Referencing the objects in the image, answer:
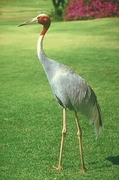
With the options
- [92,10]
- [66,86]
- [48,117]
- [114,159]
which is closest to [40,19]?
[66,86]

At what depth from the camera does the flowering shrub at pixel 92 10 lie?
26750 mm

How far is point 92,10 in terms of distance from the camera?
90.7 ft

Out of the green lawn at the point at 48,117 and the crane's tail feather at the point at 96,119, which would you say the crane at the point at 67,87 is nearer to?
the crane's tail feather at the point at 96,119

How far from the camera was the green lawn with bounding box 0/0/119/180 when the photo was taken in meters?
5.15

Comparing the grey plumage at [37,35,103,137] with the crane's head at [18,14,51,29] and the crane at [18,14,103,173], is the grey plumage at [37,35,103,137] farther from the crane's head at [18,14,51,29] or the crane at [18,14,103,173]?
the crane's head at [18,14,51,29]

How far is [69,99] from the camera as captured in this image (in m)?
4.96

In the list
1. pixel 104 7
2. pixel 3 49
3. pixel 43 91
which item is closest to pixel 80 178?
pixel 43 91

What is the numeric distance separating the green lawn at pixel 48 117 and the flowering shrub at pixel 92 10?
10.8 metres

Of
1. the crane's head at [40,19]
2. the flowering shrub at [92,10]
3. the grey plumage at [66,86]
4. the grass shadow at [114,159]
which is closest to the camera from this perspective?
the grey plumage at [66,86]

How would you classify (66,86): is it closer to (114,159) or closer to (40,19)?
(40,19)

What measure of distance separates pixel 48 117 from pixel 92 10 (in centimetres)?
2140

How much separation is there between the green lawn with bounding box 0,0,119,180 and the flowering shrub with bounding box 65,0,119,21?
10.8 metres

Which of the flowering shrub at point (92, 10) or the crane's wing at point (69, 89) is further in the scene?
the flowering shrub at point (92, 10)

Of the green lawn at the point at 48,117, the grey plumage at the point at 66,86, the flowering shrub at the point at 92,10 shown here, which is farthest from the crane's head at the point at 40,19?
the flowering shrub at the point at 92,10
